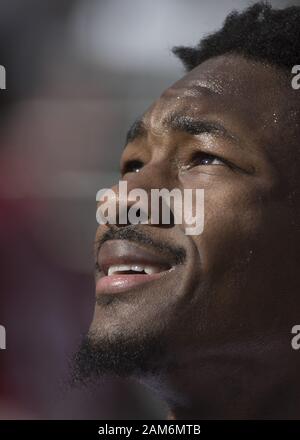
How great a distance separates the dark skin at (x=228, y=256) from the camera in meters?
1.68

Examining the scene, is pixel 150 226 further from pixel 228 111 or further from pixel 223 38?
pixel 223 38

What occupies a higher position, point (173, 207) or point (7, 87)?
point (7, 87)

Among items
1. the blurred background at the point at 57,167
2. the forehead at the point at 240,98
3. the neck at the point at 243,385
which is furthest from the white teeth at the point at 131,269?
the blurred background at the point at 57,167

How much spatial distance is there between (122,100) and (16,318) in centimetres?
100

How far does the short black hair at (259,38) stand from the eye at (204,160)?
10.8 inches

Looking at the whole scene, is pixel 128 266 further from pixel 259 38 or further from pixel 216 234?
pixel 259 38

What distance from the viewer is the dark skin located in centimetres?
168

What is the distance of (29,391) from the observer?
3.07m

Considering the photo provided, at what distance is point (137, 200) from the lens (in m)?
1.73

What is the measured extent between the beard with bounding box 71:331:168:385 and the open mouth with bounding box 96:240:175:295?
4.6 inches

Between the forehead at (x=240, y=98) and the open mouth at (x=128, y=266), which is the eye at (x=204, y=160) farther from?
the open mouth at (x=128, y=266)

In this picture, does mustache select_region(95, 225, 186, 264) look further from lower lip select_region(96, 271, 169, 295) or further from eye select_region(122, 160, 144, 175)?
eye select_region(122, 160, 144, 175)

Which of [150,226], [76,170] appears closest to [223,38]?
[150,226]

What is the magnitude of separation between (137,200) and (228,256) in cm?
24
